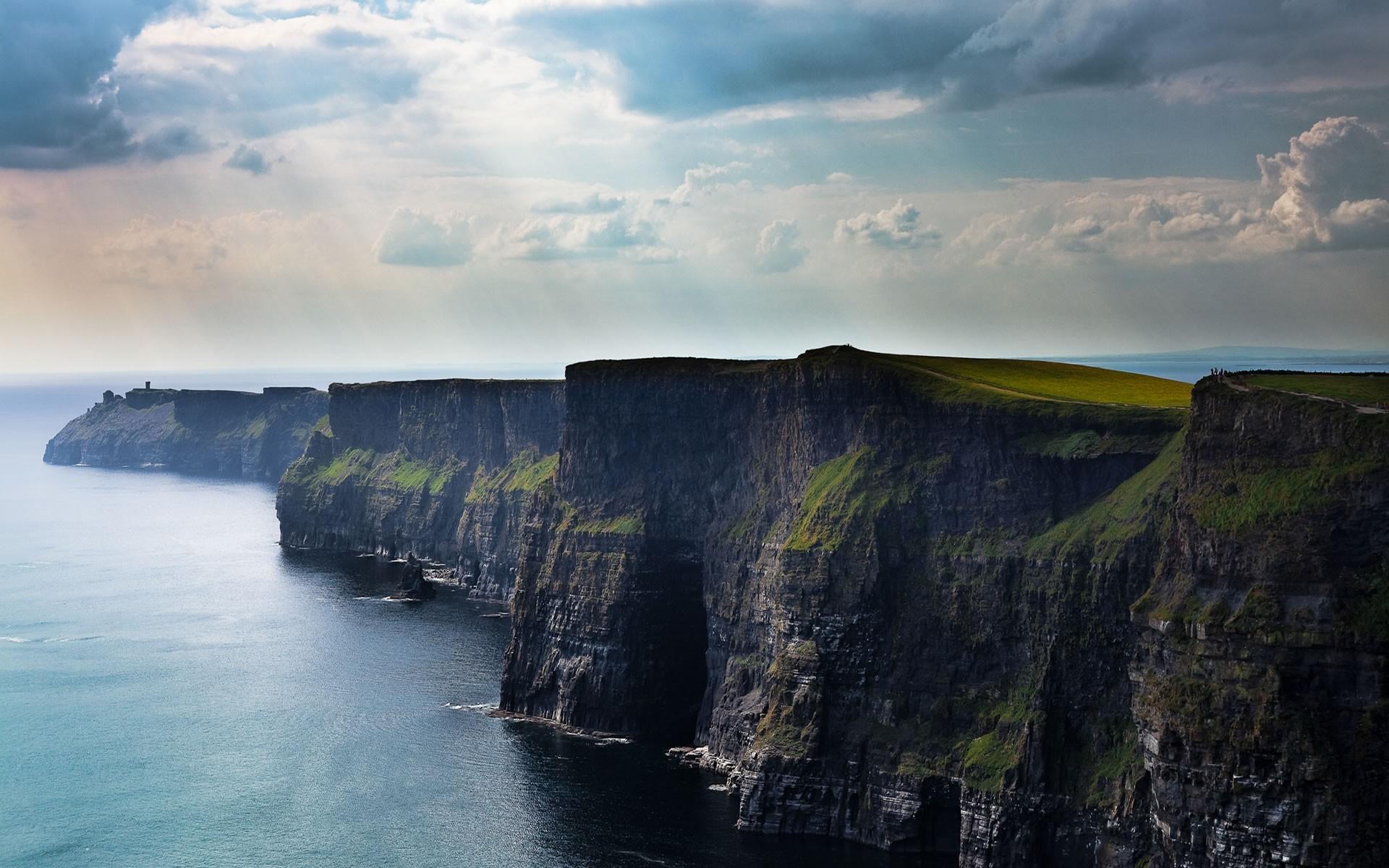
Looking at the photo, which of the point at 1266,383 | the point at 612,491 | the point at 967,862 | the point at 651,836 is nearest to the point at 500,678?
the point at 612,491

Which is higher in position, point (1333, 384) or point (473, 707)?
point (1333, 384)

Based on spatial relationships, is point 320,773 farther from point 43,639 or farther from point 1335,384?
point 1335,384

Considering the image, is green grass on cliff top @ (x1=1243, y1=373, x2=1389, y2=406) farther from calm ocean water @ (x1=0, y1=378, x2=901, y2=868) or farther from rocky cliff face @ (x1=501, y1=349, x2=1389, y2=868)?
calm ocean water @ (x1=0, y1=378, x2=901, y2=868)

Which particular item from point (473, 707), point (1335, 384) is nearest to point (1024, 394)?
point (1335, 384)

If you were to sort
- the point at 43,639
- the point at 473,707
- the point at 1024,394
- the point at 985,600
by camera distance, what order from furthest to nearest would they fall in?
the point at 43,639
the point at 473,707
the point at 1024,394
the point at 985,600

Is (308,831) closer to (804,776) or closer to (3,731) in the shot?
(804,776)

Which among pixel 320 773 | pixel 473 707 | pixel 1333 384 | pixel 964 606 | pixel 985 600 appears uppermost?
pixel 1333 384

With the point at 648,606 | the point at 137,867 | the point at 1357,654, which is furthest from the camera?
the point at 648,606
